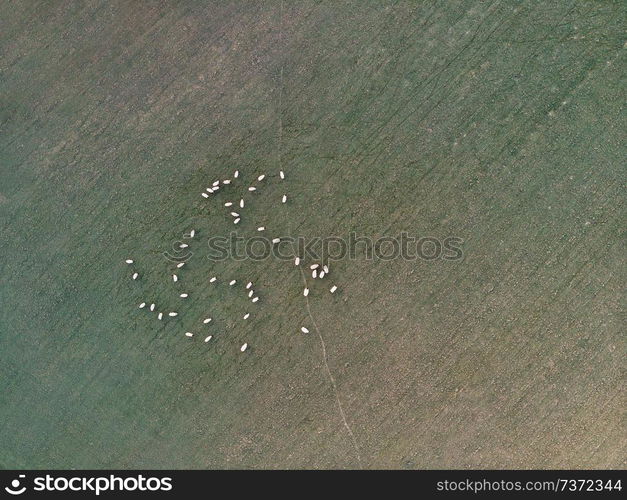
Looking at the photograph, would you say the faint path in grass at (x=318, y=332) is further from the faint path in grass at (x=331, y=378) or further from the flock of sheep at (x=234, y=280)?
the flock of sheep at (x=234, y=280)

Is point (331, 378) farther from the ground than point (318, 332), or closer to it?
closer to it

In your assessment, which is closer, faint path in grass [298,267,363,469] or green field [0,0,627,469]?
green field [0,0,627,469]

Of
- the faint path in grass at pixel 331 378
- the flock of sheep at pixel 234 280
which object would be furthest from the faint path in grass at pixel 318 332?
the flock of sheep at pixel 234 280

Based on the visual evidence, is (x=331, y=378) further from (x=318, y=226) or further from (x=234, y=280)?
(x=318, y=226)

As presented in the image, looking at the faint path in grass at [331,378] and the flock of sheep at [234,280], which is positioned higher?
the flock of sheep at [234,280]

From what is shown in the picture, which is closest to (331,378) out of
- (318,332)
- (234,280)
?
(318,332)

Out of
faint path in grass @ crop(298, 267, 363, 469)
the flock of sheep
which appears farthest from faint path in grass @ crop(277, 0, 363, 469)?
the flock of sheep

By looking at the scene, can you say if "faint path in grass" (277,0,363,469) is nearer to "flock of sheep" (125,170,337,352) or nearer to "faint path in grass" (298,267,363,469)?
"faint path in grass" (298,267,363,469)

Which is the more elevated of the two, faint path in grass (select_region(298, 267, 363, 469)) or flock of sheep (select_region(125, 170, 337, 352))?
flock of sheep (select_region(125, 170, 337, 352))
